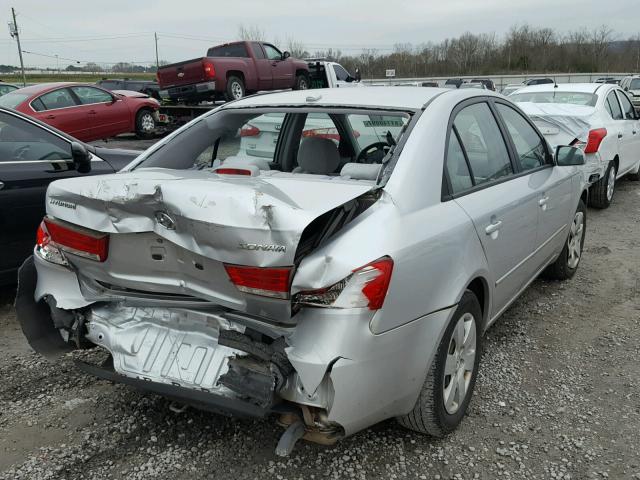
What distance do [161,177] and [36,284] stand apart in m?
1.00

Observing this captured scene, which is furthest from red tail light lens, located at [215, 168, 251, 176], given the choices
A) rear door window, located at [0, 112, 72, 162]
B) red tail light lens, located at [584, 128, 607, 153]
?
red tail light lens, located at [584, 128, 607, 153]

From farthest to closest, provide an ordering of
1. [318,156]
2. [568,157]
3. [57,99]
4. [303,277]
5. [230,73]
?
[230,73] < [57,99] < [568,157] < [318,156] < [303,277]

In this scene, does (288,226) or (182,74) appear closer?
(288,226)

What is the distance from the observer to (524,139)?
152 inches

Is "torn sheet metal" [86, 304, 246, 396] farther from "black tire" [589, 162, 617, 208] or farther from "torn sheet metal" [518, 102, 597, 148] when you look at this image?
"black tire" [589, 162, 617, 208]

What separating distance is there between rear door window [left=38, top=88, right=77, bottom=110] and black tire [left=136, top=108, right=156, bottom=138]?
232 centimetres

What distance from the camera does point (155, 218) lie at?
219 cm

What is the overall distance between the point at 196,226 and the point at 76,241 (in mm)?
729

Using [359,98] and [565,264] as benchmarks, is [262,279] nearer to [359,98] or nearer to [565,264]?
[359,98]

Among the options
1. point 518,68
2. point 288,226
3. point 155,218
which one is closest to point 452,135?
point 288,226

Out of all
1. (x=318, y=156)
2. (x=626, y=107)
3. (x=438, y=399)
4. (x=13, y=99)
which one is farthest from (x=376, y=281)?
(x=13, y=99)

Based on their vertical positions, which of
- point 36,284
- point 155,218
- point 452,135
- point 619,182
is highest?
point 452,135

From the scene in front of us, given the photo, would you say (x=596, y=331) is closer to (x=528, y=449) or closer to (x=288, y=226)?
(x=528, y=449)

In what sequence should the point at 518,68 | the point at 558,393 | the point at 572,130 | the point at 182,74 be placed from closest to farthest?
the point at 558,393 → the point at 572,130 → the point at 182,74 → the point at 518,68
